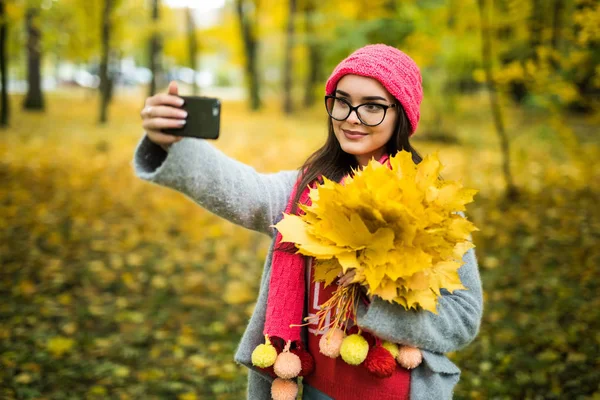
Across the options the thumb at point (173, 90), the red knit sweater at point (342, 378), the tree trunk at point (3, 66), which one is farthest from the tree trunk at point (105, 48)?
the red knit sweater at point (342, 378)

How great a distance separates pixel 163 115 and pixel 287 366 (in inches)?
35.0

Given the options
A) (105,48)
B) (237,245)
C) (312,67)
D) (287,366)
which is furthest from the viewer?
(312,67)

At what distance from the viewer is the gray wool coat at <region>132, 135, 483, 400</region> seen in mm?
1453

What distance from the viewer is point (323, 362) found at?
1636 mm

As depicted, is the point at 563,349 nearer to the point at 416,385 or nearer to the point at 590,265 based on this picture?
the point at 590,265

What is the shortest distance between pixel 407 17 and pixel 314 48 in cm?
1228

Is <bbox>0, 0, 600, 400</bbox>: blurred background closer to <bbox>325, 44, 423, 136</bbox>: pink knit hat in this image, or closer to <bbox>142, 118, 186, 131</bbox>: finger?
<bbox>325, 44, 423, 136</bbox>: pink knit hat

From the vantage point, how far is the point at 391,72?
1586 millimetres

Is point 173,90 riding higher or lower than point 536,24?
lower

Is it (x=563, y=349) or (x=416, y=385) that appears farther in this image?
(x=563, y=349)

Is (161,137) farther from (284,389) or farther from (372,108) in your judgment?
(284,389)

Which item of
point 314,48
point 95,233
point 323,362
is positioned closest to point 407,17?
point 95,233

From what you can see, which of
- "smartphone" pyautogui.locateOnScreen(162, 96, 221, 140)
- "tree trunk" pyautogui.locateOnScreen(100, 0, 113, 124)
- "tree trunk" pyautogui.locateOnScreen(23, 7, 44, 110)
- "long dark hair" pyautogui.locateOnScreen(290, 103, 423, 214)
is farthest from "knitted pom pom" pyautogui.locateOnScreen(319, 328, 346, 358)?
"tree trunk" pyautogui.locateOnScreen(23, 7, 44, 110)

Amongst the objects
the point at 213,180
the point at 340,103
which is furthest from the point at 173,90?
the point at 340,103
